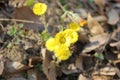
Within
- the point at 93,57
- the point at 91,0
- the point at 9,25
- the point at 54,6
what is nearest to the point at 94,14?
the point at 91,0

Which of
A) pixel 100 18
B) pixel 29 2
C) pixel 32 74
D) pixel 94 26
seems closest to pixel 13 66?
pixel 32 74

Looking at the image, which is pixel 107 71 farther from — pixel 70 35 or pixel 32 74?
pixel 32 74

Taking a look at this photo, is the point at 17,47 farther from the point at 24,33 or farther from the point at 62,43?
the point at 62,43

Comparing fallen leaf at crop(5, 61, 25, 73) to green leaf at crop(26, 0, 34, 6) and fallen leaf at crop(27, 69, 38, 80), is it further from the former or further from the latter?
green leaf at crop(26, 0, 34, 6)

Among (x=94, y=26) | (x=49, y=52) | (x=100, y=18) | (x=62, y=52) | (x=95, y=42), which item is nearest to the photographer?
(x=62, y=52)

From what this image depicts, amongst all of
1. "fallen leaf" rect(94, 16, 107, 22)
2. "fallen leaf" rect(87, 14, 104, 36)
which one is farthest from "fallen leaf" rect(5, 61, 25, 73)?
"fallen leaf" rect(94, 16, 107, 22)

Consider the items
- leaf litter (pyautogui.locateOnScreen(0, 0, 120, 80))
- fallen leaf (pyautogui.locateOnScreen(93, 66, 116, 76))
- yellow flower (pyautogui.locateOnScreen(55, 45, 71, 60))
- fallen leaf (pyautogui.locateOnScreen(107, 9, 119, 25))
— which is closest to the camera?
yellow flower (pyautogui.locateOnScreen(55, 45, 71, 60))
